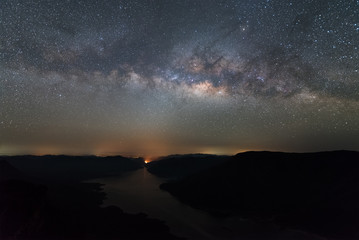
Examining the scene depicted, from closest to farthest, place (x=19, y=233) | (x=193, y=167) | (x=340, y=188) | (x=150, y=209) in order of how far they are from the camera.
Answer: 1. (x=19, y=233)
2. (x=340, y=188)
3. (x=150, y=209)
4. (x=193, y=167)

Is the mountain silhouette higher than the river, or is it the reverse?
the mountain silhouette

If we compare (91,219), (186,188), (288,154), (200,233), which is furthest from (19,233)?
(288,154)

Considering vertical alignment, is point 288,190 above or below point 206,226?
above

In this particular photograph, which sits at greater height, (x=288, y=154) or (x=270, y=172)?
(x=288, y=154)

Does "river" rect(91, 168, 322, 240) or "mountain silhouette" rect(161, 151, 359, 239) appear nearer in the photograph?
"river" rect(91, 168, 322, 240)

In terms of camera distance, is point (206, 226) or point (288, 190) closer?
point (206, 226)

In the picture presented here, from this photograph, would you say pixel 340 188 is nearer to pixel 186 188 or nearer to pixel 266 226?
pixel 266 226

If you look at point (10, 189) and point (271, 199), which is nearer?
point (10, 189)

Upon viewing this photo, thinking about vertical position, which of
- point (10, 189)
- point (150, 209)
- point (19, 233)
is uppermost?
point (10, 189)

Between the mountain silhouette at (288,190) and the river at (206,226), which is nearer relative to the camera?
the river at (206,226)

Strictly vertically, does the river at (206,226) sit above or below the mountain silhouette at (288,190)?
below

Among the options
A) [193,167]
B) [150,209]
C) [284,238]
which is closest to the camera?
[284,238]
